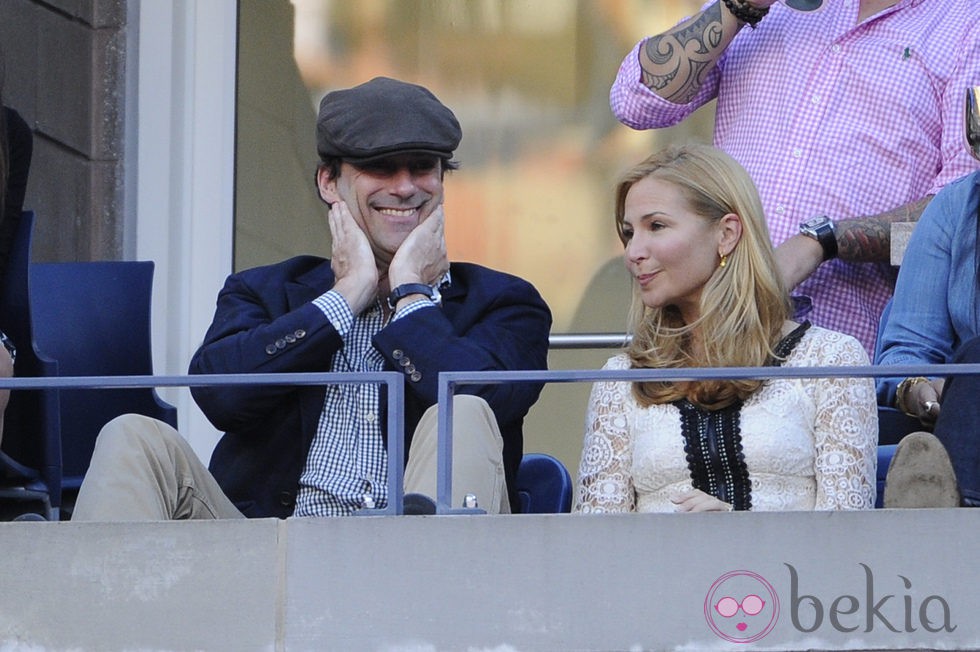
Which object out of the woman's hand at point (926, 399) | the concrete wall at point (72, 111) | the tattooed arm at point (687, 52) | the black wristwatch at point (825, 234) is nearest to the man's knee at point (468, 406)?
the woman's hand at point (926, 399)

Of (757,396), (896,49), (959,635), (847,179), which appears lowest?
(959,635)

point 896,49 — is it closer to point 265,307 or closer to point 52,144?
point 265,307

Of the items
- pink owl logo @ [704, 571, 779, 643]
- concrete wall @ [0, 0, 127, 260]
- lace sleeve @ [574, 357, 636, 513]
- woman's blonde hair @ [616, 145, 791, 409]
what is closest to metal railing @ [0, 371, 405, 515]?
A: pink owl logo @ [704, 571, 779, 643]

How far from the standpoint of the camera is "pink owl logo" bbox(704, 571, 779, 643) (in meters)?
3.36

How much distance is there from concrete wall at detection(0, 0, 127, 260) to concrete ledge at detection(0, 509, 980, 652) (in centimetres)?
271

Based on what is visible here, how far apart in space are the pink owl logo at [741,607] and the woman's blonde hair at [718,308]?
2.26 ft

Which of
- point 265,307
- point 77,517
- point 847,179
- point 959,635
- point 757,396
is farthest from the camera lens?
point 847,179

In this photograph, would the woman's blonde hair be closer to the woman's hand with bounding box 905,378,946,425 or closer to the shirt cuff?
the woman's hand with bounding box 905,378,946,425

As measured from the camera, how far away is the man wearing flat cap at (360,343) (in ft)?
12.9

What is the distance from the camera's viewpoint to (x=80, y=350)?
504 cm

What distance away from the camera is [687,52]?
15.8 ft

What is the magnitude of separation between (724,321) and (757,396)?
172 mm

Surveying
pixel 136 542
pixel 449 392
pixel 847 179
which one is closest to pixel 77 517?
pixel 136 542

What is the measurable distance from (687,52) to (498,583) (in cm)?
182
